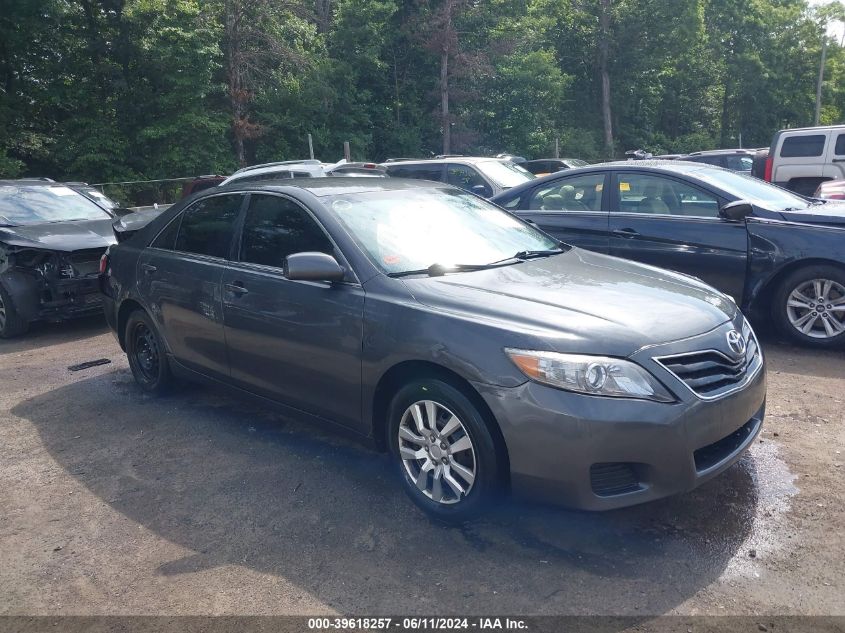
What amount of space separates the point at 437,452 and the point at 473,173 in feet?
26.4

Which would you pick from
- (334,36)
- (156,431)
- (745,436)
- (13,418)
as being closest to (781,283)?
(745,436)

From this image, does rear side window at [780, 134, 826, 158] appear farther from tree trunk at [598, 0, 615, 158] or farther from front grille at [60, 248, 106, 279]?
tree trunk at [598, 0, 615, 158]

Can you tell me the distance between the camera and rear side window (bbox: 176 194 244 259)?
4.86m

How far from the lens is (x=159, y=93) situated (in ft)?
78.3

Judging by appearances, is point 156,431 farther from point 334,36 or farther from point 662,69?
point 662,69

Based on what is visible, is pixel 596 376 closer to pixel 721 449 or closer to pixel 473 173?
pixel 721 449

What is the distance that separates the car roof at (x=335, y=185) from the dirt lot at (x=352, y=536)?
1.62 m

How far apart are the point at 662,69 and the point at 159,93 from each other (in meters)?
31.2

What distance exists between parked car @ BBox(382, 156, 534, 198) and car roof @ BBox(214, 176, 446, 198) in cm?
575

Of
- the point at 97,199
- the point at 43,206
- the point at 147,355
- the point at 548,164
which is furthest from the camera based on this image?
the point at 548,164

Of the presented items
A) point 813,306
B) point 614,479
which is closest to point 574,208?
point 813,306

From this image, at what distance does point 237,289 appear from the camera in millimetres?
4594

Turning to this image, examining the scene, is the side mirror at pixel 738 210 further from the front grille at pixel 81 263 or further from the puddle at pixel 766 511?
the front grille at pixel 81 263

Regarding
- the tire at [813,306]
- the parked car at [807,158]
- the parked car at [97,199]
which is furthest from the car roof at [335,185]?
the parked car at [807,158]
